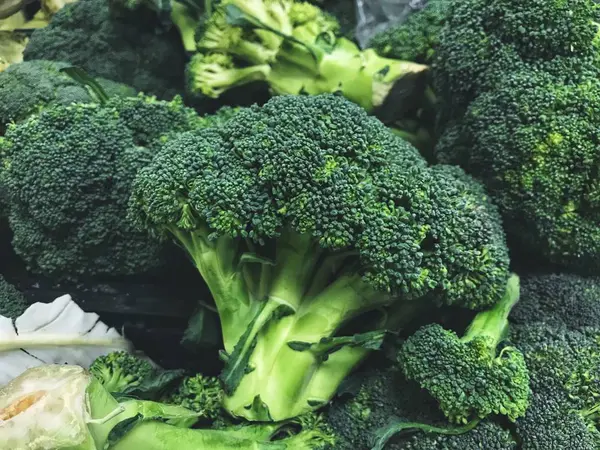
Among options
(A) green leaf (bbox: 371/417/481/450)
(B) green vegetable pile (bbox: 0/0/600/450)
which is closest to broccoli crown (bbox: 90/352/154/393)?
(B) green vegetable pile (bbox: 0/0/600/450)

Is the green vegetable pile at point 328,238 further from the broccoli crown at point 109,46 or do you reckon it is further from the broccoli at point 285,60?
the broccoli crown at point 109,46

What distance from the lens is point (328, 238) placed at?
2.62 ft

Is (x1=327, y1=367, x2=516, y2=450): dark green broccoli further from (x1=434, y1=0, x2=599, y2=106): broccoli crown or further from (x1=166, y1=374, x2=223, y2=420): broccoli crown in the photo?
(x1=434, y1=0, x2=599, y2=106): broccoli crown

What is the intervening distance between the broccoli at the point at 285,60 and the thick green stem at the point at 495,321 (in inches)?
19.4

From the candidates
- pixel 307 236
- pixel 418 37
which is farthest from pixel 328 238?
pixel 418 37

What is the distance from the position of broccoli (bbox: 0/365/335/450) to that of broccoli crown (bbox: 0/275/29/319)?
31 centimetres

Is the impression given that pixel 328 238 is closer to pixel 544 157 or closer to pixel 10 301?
pixel 544 157

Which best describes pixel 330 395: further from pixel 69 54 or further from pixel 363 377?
pixel 69 54

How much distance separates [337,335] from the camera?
0.94 m

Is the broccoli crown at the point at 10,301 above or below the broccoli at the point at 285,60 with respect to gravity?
below

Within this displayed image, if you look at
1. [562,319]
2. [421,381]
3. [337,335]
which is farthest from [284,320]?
[562,319]

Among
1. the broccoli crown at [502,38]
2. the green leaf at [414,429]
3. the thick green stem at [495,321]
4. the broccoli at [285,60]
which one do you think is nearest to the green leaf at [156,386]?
the green leaf at [414,429]

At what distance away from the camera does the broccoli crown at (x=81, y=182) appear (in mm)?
994

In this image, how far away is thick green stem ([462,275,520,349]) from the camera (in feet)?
2.85
